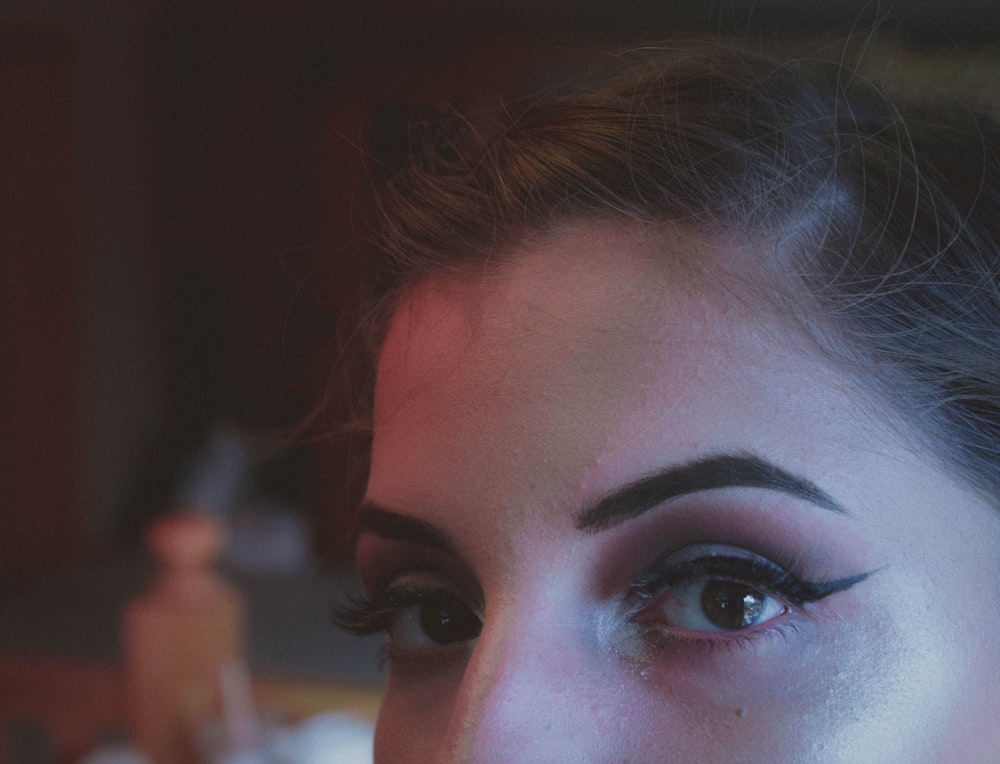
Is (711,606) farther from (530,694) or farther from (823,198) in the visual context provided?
(823,198)

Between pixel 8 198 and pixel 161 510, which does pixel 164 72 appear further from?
pixel 161 510

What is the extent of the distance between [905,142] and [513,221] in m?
0.26

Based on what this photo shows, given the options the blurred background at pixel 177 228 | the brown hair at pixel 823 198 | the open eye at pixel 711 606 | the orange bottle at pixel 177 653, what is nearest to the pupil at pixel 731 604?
the open eye at pixel 711 606

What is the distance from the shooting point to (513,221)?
0.61 metres

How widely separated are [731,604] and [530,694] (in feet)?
0.41

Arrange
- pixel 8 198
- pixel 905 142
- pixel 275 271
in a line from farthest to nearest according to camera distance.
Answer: pixel 275 271, pixel 8 198, pixel 905 142

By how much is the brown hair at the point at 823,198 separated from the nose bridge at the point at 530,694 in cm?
23

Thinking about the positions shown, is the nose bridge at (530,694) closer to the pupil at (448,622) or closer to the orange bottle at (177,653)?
the pupil at (448,622)

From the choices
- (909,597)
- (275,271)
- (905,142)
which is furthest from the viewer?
(275,271)

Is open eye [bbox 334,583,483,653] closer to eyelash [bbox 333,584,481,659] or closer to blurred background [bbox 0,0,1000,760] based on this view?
eyelash [bbox 333,584,481,659]

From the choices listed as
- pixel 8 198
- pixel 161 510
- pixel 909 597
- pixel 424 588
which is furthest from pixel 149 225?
pixel 909 597

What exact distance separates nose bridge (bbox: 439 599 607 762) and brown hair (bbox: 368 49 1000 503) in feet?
0.74

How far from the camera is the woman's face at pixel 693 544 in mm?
502

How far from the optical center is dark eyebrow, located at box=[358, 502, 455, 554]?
578mm
